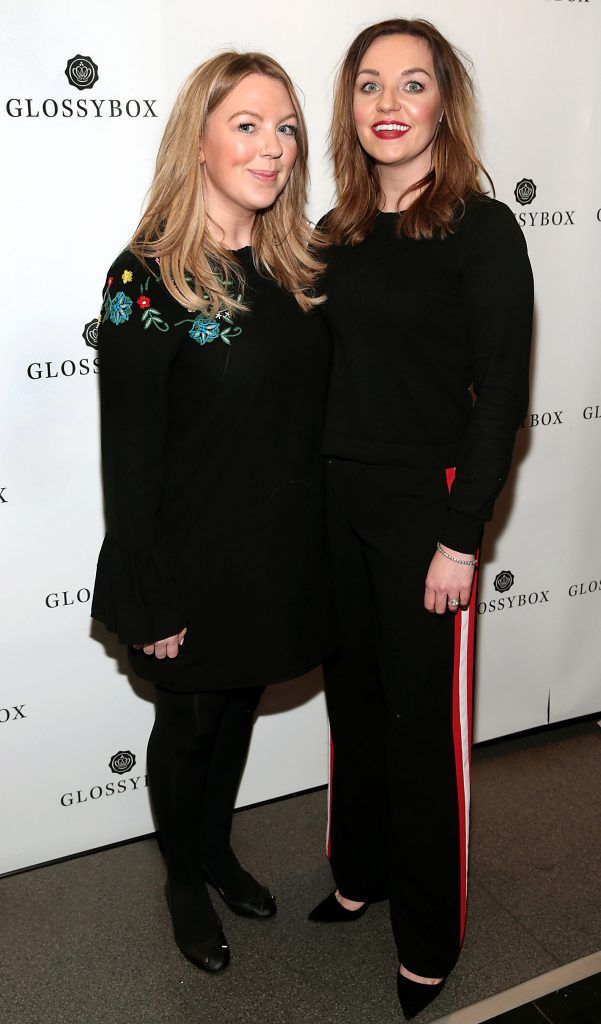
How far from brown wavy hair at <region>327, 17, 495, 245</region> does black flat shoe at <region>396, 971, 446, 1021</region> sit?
1432 millimetres

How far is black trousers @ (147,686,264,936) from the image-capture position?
1.94 metres

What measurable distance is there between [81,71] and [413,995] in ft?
6.45

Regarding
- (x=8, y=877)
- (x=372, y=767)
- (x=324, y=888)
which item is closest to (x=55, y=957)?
(x=8, y=877)

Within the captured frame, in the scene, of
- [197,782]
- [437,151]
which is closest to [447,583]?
[197,782]

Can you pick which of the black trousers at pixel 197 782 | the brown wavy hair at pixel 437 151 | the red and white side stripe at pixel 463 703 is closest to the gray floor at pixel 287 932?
the black trousers at pixel 197 782

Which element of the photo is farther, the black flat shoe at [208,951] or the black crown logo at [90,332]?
the black crown logo at [90,332]

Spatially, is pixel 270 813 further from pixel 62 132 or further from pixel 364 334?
pixel 62 132

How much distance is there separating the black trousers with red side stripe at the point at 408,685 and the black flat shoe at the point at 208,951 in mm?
366

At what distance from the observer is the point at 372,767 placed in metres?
2.11

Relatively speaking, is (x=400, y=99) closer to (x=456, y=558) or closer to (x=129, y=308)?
(x=129, y=308)

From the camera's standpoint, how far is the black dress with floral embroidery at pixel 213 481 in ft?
5.41

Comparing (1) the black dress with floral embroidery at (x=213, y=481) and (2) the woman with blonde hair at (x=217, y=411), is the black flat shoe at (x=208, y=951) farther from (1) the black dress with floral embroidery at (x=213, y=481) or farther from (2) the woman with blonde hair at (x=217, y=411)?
(1) the black dress with floral embroidery at (x=213, y=481)

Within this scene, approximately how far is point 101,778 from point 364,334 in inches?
53.4

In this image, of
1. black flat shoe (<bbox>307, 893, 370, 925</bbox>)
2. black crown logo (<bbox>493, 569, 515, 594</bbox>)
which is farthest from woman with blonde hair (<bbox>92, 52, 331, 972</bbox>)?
black crown logo (<bbox>493, 569, 515, 594</bbox>)
